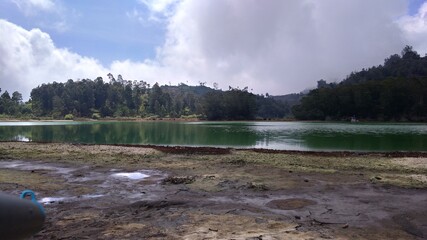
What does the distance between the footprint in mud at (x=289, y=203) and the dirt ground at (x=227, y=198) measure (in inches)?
1.1

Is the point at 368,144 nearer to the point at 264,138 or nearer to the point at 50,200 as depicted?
the point at 264,138

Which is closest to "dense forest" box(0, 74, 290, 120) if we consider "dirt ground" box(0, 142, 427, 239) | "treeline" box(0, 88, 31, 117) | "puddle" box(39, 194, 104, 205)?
"treeline" box(0, 88, 31, 117)

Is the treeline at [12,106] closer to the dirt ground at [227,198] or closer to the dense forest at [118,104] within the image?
the dense forest at [118,104]

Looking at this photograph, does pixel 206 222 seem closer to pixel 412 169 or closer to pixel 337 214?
pixel 337 214

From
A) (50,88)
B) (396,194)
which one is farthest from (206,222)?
(50,88)

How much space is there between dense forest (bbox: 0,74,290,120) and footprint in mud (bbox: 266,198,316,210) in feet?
440

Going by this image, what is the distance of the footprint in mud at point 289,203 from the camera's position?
9.64 m

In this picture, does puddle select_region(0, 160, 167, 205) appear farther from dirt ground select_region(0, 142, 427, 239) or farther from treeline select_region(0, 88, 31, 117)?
treeline select_region(0, 88, 31, 117)

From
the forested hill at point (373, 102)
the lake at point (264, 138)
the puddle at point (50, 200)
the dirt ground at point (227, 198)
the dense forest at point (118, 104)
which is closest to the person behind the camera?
the dirt ground at point (227, 198)

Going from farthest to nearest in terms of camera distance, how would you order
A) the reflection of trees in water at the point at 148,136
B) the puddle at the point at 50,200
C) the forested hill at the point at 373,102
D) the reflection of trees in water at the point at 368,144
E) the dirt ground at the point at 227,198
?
the forested hill at the point at 373,102, the reflection of trees in water at the point at 148,136, the reflection of trees in water at the point at 368,144, the puddle at the point at 50,200, the dirt ground at the point at 227,198

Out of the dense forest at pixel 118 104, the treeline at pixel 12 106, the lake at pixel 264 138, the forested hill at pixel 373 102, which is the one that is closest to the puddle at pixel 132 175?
the lake at pixel 264 138

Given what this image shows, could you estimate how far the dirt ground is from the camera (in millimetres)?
7562

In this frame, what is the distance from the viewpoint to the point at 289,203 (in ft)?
33.0

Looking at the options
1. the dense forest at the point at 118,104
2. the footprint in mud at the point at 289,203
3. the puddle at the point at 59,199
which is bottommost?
the puddle at the point at 59,199
